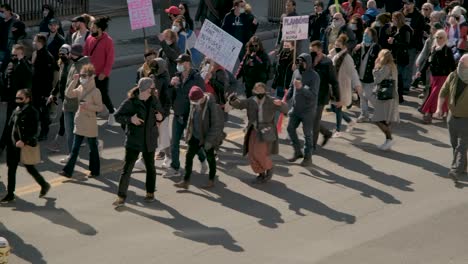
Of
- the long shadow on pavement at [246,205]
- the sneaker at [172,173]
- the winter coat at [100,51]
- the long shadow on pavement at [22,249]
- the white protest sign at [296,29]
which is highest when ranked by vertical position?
the white protest sign at [296,29]

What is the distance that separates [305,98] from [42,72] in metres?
3.96

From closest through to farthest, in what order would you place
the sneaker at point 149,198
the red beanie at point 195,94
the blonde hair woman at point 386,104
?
1. the sneaker at point 149,198
2. the red beanie at point 195,94
3. the blonde hair woman at point 386,104

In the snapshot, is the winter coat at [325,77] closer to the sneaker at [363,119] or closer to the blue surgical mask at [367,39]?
the sneaker at [363,119]

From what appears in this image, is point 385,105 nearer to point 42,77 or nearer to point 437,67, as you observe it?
point 437,67

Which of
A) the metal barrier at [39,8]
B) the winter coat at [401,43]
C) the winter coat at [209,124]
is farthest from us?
the metal barrier at [39,8]

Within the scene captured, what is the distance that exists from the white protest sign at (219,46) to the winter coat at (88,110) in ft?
6.93

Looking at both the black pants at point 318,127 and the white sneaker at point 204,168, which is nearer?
the white sneaker at point 204,168

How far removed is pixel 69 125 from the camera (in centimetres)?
1762

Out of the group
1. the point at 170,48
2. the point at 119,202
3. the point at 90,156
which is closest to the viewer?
the point at 119,202

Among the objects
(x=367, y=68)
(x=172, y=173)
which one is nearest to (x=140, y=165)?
(x=172, y=173)

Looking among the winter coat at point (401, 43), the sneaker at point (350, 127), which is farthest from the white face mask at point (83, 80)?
the winter coat at point (401, 43)

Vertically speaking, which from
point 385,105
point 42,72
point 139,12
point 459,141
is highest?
point 139,12

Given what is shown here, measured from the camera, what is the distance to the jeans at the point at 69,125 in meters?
17.6

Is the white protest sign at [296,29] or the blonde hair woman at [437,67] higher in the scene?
the white protest sign at [296,29]
